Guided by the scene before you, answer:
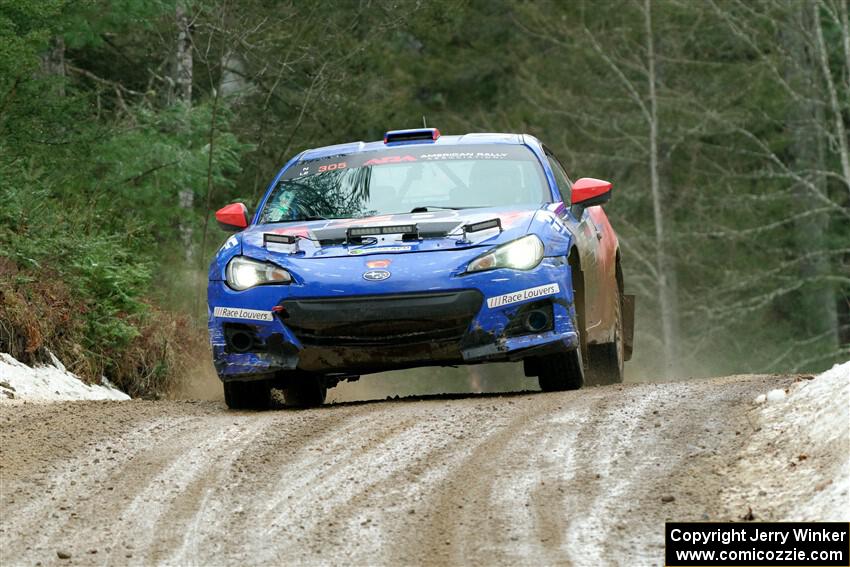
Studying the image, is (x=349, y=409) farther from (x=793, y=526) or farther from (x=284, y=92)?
(x=284, y=92)

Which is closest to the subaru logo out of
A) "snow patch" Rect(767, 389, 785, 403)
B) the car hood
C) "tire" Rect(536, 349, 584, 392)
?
the car hood

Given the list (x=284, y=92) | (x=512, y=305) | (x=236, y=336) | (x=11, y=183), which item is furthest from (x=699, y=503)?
(x=284, y=92)

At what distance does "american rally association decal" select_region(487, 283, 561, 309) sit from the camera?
28.7 ft

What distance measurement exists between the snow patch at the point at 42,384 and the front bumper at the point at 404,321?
86.4 inches

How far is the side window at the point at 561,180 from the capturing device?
10.6 meters

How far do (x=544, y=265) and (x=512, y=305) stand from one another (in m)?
0.32

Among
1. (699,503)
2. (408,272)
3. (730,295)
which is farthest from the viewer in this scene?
(730,295)

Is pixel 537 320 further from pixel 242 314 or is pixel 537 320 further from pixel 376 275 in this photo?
pixel 242 314

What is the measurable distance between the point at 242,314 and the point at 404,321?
989mm

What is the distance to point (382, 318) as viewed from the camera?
8.77 meters

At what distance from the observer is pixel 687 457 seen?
22.4 feet

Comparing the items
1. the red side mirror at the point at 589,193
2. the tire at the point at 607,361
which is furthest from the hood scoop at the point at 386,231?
the tire at the point at 607,361

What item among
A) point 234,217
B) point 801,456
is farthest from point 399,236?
point 801,456

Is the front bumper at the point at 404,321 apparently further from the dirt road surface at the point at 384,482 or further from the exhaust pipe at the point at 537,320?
the dirt road surface at the point at 384,482
